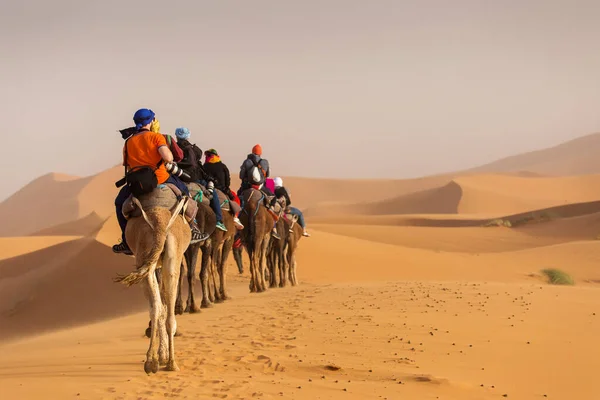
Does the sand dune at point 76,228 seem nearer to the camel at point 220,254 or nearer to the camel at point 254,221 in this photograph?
the camel at point 254,221

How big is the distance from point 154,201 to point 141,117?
1.00m

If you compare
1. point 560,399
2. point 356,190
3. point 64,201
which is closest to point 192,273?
point 560,399

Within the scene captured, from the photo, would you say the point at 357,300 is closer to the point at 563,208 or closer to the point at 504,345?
the point at 504,345

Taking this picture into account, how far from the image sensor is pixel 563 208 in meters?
56.7

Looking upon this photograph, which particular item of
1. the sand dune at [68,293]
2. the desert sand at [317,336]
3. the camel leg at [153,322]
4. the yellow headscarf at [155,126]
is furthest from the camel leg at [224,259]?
the camel leg at [153,322]

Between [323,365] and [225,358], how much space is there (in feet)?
4.02

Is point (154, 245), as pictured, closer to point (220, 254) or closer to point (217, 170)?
point (217, 170)

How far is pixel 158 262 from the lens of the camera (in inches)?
356

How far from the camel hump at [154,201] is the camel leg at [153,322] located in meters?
0.72

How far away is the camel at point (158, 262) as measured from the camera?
A: 8.52 metres

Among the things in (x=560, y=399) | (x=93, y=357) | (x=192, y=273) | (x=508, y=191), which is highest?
(x=508, y=191)

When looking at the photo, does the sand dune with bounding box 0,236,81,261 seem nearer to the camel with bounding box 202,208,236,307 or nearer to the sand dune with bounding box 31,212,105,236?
the sand dune with bounding box 31,212,105,236

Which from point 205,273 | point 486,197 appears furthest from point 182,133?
point 486,197

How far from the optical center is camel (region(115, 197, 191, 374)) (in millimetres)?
8523
